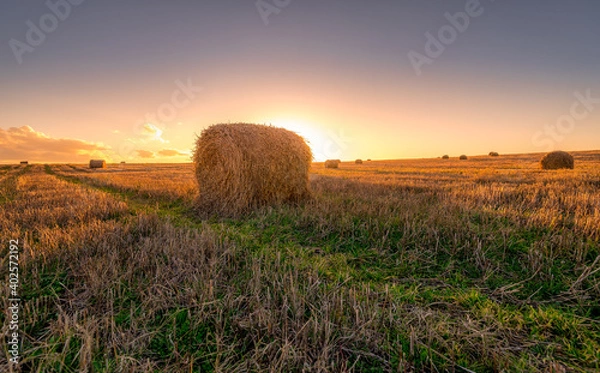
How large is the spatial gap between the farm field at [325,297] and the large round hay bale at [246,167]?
251 cm

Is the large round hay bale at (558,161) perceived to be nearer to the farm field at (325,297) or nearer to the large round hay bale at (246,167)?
the farm field at (325,297)

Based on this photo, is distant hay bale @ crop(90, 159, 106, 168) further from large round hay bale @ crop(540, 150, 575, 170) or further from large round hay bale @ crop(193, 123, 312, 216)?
large round hay bale @ crop(540, 150, 575, 170)

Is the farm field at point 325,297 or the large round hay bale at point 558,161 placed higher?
the large round hay bale at point 558,161

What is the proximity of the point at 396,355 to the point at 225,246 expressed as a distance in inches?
107

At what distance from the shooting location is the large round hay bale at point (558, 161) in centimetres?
1900

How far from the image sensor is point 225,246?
395 cm

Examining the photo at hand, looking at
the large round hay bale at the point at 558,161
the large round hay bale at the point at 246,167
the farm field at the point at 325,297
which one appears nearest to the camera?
the farm field at the point at 325,297

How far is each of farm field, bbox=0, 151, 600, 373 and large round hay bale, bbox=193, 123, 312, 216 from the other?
2.51 meters

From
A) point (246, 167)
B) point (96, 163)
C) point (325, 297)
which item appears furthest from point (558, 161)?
point (96, 163)

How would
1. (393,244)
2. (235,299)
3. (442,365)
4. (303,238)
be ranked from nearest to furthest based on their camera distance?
(442,365) < (235,299) < (393,244) < (303,238)

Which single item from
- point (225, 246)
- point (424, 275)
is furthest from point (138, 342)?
point (424, 275)

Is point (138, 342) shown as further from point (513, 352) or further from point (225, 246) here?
point (513, 352)

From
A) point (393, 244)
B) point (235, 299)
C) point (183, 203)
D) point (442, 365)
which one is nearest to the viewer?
point (442, 365)

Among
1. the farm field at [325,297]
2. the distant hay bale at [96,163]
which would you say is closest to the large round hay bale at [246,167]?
the farm field at [325,297]
